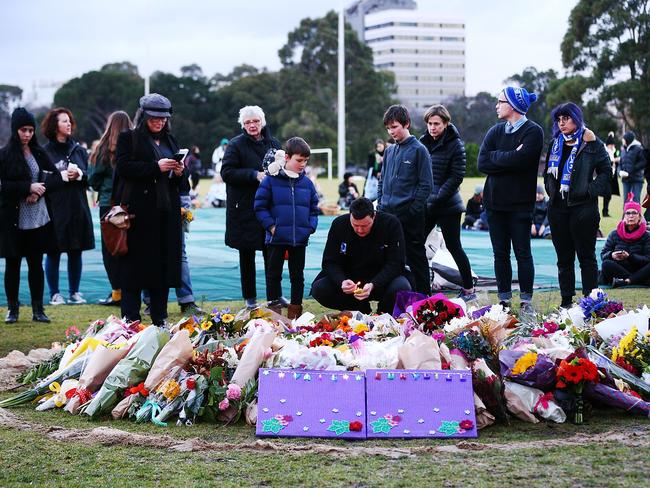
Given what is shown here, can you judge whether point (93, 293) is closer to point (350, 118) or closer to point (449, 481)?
point (449, 481)

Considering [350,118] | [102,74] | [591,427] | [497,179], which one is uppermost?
[102,74]

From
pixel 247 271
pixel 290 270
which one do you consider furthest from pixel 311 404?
pixel 247 271

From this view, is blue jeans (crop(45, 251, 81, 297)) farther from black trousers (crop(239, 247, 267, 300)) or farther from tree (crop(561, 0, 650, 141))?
tree (crop(561, 0, 650, 141))

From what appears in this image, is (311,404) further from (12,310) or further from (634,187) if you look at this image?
(634,187)

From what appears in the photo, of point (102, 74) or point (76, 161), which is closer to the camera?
point (76, 161)

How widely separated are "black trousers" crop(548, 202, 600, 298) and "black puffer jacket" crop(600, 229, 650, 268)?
2.25m

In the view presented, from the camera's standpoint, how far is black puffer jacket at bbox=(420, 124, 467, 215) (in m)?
8.41

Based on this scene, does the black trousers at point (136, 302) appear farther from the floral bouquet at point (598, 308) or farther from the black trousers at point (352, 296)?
the floral bouquet at point (598, 308)

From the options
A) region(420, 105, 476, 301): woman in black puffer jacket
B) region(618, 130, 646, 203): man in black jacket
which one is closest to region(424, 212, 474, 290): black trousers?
region(420, 105, 476, 301): woman in black puffer jacket

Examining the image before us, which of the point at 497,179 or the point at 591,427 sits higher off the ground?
the point at 497,179

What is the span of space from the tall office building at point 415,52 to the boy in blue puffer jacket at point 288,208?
104724mm

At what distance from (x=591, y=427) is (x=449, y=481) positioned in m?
1.21

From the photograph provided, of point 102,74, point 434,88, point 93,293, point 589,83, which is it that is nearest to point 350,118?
point 589,83

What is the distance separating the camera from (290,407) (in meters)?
4.84
